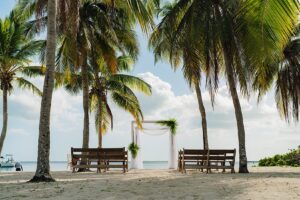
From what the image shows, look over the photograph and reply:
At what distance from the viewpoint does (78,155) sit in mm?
17875

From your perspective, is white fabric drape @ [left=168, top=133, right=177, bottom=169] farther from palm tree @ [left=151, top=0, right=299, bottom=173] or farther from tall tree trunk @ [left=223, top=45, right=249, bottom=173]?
tall tree trunk @ [left=223, top=45, right=249, bottom=173]

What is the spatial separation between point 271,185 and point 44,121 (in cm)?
682

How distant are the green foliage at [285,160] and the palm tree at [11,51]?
15.6 m

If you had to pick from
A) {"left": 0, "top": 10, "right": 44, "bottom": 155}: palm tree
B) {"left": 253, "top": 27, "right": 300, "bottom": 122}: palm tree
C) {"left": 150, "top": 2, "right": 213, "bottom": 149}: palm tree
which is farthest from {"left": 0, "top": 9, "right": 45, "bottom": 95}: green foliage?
{"left": 253, "top": 27, "right": 300, "bottom": 122}: palm tree

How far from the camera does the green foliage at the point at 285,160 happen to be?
25.2 meters

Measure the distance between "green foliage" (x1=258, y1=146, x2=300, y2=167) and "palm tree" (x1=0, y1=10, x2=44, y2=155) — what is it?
15565 mm

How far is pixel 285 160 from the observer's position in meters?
26.4

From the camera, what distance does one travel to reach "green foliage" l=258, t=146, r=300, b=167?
2516 centimetres

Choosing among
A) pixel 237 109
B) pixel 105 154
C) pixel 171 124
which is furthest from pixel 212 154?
pixel 171 124

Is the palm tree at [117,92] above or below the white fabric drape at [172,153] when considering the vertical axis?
above

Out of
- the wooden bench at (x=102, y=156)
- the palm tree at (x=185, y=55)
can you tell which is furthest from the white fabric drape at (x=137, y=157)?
the wooden bench at (x=102, y=156)

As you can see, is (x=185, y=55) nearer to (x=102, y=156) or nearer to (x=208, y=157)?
(x=208, y=157)

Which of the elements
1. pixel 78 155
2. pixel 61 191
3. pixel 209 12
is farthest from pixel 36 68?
pixel 61 191

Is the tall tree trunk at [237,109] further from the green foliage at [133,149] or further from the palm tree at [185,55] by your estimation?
the green foliage at [133,149]
